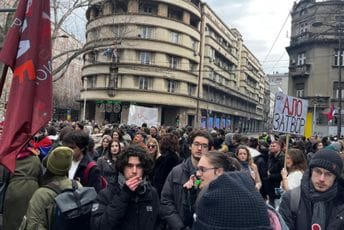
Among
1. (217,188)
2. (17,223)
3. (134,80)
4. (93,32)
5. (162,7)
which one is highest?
(162,7)

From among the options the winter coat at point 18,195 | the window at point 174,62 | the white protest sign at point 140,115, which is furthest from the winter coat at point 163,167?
the window at point 174,62

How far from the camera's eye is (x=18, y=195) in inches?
→ 150

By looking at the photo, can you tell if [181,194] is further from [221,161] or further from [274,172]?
[274,172]

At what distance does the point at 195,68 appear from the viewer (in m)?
47.1

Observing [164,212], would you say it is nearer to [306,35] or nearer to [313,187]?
[313,187]

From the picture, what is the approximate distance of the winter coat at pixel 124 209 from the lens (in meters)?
3.02

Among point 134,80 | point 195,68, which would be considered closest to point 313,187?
point 134,80

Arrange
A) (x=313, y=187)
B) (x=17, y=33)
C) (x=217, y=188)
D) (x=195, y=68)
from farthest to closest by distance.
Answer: (x=195, y=68) < (x=17, y=33) < (x=313, y=187) < (x=217, y=188)

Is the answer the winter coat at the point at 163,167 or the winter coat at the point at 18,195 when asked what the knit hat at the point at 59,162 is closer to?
the winter coat at the point at 18,195

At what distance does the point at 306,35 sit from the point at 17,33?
42.7 metres

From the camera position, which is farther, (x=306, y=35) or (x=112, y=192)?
(x=306, y=35)

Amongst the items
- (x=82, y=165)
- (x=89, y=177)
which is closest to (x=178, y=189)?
→ (x=89, y=177)

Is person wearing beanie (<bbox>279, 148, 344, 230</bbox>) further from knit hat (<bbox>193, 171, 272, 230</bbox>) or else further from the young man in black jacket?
knit hat (<bbox>193, 171, 272, 230</bbox>)

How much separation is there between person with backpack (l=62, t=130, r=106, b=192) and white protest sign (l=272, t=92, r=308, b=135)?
392 cm
